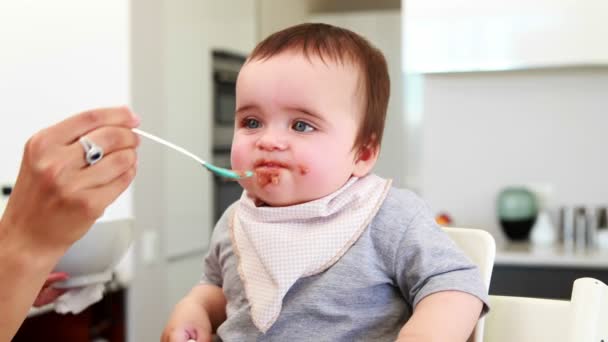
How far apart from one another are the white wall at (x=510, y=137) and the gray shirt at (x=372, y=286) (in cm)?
232

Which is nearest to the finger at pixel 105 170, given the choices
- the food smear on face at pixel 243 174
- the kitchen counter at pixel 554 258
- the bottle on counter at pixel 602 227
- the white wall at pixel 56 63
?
the food smear on face at pixel 243 174

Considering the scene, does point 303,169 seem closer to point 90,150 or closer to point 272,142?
point 272,142

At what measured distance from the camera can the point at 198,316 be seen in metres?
1.09

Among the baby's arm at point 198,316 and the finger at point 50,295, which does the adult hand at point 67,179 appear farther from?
the finger at point 50,295

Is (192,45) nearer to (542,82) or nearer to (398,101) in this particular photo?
(542,82)

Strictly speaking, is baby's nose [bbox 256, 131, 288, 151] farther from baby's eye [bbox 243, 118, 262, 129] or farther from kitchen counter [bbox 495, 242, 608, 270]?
kitchen counter [bbox 495, 242, 608, 270]

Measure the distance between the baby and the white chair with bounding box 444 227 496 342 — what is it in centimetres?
6

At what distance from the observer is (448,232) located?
1064 millimetres

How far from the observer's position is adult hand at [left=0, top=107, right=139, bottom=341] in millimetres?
772

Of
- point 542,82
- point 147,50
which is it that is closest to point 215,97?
point 147,50

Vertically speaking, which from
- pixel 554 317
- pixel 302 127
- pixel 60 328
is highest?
pixel 302 127

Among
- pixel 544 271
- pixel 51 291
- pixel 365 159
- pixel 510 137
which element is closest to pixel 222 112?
pixel 510 137

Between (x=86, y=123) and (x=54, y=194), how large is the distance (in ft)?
0.26

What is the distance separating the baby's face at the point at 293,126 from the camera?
0.99 meters
